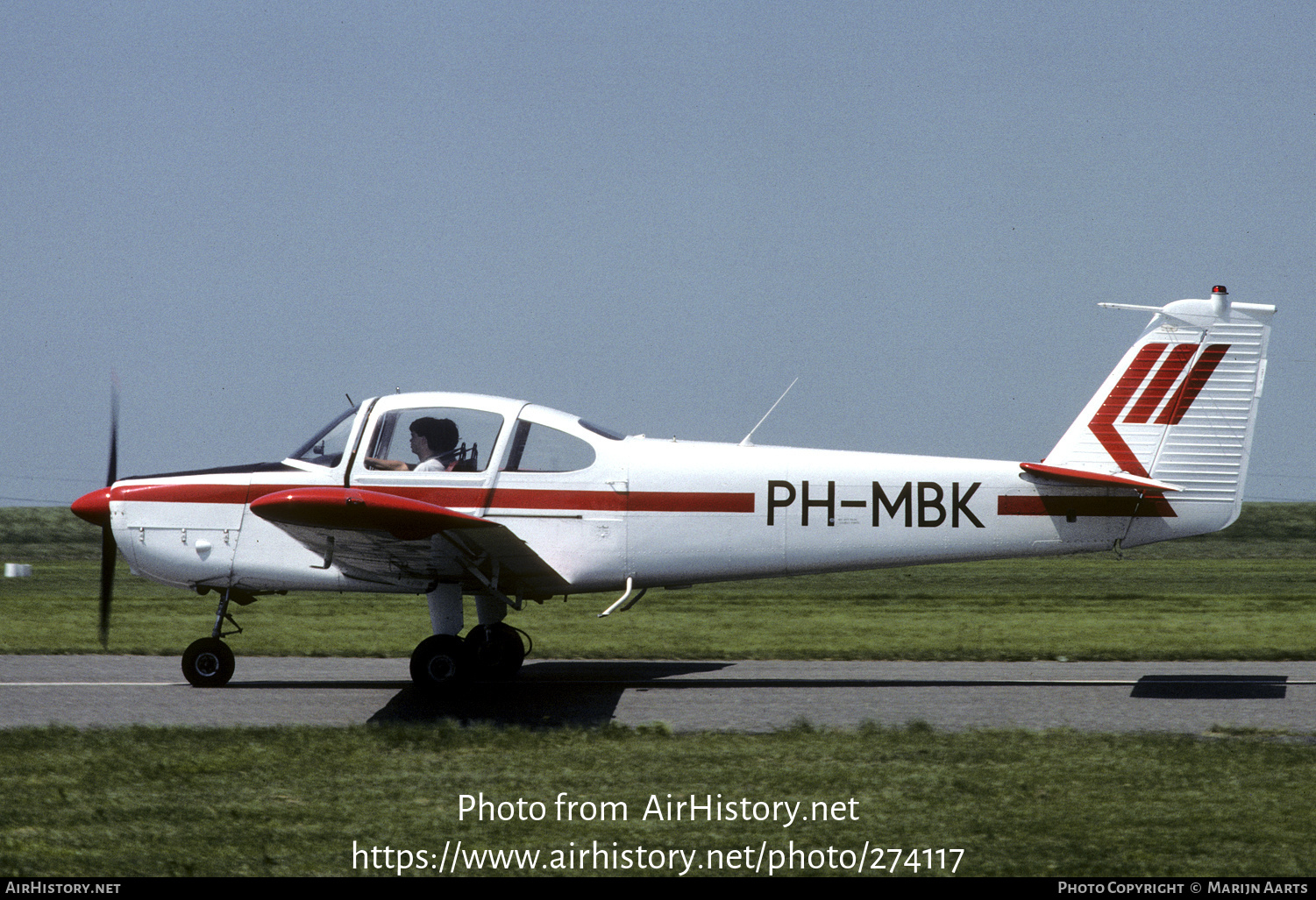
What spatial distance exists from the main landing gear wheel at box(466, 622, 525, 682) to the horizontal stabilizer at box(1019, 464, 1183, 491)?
4563 mm

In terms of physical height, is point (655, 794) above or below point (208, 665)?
above

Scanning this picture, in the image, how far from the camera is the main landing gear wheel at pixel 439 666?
9961 millimetres

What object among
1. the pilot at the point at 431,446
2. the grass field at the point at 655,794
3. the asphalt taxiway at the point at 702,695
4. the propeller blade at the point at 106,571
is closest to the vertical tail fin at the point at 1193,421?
the asphalt taxiway at the point at 702,695

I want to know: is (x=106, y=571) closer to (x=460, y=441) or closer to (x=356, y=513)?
(x=460, y=441)

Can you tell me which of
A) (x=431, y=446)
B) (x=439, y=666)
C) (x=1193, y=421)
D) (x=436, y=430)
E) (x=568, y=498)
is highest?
(x=1193, y=421)

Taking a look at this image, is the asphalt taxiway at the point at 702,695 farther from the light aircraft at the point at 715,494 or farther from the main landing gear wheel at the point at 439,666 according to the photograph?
the light aircraft at the point at 715,494

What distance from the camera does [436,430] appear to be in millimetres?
10258

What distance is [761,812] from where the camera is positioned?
19.9 feet

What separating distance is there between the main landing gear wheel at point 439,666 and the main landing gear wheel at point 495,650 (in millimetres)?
562

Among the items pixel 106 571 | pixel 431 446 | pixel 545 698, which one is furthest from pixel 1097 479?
pixel 106 571

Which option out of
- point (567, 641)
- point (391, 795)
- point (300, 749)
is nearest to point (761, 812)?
point (391, 795)

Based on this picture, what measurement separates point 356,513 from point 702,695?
3464 mm
